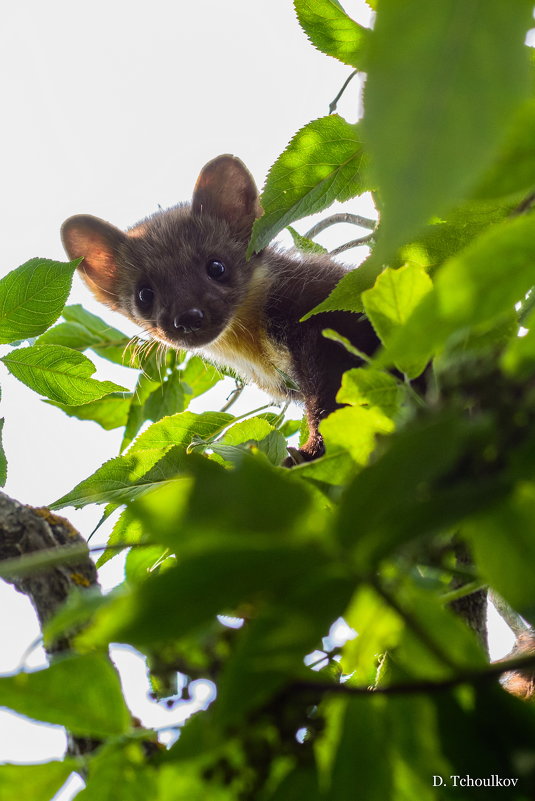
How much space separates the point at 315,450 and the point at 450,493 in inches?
107

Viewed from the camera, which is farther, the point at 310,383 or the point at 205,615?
the point at 310,383

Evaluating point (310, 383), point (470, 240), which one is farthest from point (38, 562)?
point (310, 383)

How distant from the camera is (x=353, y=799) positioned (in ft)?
2.63

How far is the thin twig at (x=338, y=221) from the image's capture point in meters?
3.66

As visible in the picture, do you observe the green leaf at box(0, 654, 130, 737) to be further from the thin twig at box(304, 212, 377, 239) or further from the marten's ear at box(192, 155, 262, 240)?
the marten's ear at box(192, 155, 262, 240)

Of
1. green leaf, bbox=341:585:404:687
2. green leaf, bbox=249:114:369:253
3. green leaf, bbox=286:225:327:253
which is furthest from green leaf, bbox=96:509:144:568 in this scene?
green leaf, bbox=286:225:327:253

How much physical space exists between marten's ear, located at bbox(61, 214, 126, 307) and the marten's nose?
1.16 m

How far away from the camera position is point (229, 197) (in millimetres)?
5711

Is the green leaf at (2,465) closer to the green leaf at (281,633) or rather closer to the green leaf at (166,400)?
the green leaf at (166,400)

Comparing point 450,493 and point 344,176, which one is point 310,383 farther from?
point 450,493

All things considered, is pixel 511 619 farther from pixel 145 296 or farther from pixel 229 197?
pixel 229 197

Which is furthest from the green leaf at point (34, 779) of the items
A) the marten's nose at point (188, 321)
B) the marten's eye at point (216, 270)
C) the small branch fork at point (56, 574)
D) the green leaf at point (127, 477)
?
the marten's eye at point (216, 270)

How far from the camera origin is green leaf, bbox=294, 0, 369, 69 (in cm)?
224

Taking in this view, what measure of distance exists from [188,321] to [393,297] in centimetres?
370
